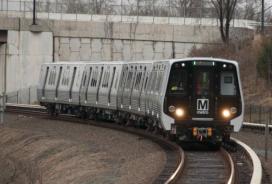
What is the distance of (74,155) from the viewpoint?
24516mm

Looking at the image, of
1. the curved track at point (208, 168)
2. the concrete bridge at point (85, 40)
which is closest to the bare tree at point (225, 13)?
the concrete bridge at point (85, 40)

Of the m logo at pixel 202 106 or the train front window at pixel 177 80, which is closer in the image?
the m logo at pixel 202 106

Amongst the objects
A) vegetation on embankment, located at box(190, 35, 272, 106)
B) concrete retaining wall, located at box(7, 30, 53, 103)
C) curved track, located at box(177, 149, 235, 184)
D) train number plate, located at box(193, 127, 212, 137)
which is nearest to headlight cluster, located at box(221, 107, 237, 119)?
train number plate, located at box(193, 127, 212, 137)

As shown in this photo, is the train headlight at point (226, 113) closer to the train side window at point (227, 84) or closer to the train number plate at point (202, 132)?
the train side window at point (227, 84)

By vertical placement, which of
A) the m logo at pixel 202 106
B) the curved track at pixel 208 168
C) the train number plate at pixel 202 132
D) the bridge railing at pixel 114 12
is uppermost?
the bridge railing at pixel 114 12

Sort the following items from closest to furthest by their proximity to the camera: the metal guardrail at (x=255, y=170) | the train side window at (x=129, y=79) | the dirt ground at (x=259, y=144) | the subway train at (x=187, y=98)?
the metal guardrail at (x=255, y=170) → the dirt ground at (x=259, y=144) → the subway train at (x=187, y=98) → the train side window at (x=129, y=79)

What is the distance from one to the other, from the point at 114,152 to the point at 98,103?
13671 millimetres

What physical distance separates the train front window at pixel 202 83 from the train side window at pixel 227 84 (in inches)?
17.4

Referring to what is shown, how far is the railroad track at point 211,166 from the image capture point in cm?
1689

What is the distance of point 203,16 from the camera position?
202ft

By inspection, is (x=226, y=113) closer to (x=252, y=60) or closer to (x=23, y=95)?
(x=252, y=60)

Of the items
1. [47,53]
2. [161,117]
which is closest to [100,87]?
[161,117]

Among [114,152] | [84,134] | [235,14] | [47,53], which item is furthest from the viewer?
[235,14]

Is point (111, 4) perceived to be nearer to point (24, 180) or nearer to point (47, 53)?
point (47, 53)
